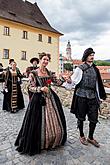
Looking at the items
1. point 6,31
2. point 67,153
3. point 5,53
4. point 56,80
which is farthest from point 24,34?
point 67,153

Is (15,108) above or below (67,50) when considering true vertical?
below

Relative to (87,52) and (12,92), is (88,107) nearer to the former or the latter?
(87,52)

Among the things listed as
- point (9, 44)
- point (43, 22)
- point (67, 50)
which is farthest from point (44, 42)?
point (67, 50)

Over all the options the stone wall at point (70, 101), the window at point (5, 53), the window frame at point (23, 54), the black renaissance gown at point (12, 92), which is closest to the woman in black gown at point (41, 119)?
the stone wall at point (70, 101)

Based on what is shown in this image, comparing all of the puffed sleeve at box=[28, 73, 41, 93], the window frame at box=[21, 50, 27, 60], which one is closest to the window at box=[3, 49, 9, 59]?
the window frame at box=[21, 50, 27, 60]

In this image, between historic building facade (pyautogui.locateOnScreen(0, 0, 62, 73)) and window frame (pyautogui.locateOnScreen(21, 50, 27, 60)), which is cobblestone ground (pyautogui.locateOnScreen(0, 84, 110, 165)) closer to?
historic building facade (pyautogui.locateOnScreen(0, 0, 62, 73))

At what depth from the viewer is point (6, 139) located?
3855mm

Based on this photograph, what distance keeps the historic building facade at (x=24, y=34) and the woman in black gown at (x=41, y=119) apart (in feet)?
61.1

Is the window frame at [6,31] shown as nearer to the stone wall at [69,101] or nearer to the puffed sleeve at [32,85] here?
the stone wall at [69,101]


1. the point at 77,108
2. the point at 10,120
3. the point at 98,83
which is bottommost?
the point at 10,120

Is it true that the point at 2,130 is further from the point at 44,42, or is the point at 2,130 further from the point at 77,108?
the point at 44,42

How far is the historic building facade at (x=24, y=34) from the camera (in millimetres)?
21672

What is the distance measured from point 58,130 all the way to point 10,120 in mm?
2250

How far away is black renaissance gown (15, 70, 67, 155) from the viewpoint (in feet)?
10.4
